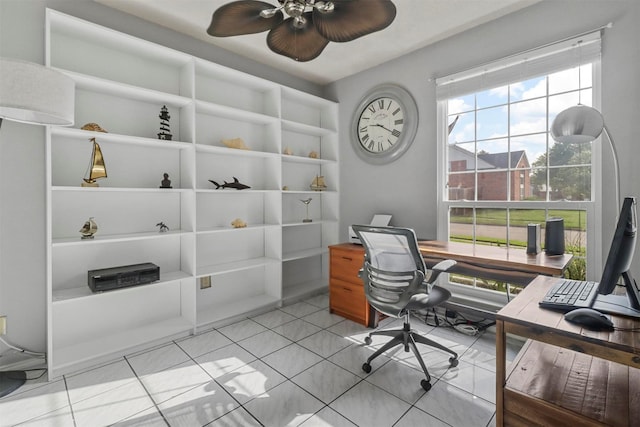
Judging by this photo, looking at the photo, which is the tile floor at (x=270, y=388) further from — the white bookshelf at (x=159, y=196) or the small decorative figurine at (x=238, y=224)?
the small decorative figurine at (x=238, y=224)

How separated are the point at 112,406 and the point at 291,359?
1140 mm

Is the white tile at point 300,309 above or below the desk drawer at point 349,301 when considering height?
below

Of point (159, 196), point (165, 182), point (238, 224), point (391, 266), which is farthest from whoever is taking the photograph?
point (238, 224)

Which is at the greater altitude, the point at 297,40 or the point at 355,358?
the point at 297,40

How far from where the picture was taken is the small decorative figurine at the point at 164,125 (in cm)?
259

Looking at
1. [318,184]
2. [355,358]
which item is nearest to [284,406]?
[355,358]

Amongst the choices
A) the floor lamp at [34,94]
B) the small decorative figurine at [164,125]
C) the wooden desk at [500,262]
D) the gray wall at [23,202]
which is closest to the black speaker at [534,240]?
the wooden desk at [500,262]

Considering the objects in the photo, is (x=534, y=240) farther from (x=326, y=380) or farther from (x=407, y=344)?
(x=326, y=380)

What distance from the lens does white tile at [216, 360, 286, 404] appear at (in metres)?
1.90

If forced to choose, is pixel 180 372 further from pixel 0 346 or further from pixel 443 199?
pixel 443 199

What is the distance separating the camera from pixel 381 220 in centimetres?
335

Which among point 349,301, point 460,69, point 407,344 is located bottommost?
point 407,344

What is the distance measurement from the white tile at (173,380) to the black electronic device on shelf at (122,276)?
0.70 meters

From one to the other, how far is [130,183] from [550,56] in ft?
11.9
